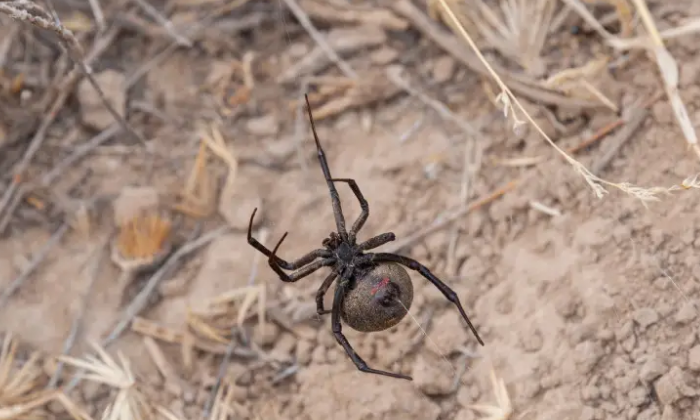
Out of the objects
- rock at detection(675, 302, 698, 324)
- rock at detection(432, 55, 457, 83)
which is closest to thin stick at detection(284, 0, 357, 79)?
rock at detection(432, 55, 457, 83)

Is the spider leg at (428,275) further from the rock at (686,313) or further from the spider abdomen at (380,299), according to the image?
the rock at (686,313)

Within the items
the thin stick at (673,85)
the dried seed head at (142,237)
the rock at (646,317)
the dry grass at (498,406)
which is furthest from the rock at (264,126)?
the rock at (646,317)

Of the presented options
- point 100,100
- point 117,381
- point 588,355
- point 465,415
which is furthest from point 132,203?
point 588,355

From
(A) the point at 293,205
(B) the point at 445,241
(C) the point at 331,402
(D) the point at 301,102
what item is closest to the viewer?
(C) the point at 331,402

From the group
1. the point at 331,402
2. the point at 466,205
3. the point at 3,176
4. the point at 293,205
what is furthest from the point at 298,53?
the point at 331,402

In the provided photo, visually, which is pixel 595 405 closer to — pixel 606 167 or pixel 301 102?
pixel 606 167

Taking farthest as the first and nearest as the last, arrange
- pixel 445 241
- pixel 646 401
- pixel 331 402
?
1. pixel 445 241
2. pixel 331 402
3. pixel 646 401

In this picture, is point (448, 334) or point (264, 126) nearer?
point (448, 334)

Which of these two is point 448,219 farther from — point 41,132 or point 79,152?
point 41,132
